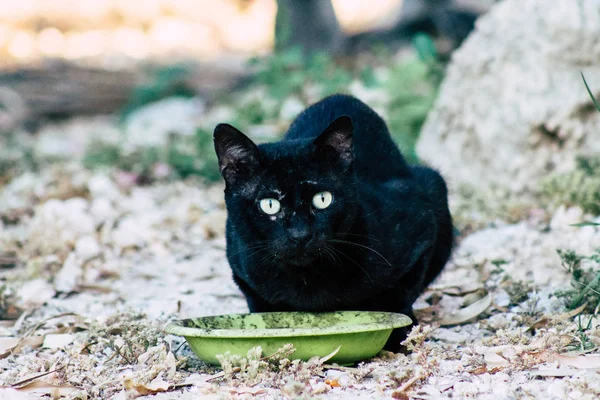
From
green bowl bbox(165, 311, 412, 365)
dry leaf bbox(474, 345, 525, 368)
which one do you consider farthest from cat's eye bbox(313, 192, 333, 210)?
dry leaf bbox(474, 345, 525, 368)

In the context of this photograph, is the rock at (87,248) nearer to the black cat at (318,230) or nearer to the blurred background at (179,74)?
the black cat at (318,230)

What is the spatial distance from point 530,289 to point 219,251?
180 cm

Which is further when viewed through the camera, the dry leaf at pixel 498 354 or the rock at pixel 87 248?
the rock at pixel 87 248

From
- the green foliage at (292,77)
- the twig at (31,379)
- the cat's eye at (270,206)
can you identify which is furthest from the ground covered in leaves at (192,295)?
the cat's eye at (270,206)

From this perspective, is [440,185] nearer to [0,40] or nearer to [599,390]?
[599,390]

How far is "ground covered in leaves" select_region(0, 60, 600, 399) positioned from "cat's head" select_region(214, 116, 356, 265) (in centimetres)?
42

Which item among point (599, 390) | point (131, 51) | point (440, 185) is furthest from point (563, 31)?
point (131, 51)

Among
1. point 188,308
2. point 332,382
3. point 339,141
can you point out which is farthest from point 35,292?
point 332,382

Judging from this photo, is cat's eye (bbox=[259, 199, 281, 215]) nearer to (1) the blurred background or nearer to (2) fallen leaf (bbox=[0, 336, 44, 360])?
(2) fallen leaf (bbox=[0, 336, 44, 360])

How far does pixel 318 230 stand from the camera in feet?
8.67

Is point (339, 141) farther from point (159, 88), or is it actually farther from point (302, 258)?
point (159, 88)

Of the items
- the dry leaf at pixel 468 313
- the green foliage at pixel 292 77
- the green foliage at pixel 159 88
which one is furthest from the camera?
the green foliage at pixel 159 88

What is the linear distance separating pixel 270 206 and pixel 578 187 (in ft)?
7.04

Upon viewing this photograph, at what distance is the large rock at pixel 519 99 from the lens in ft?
15.5
